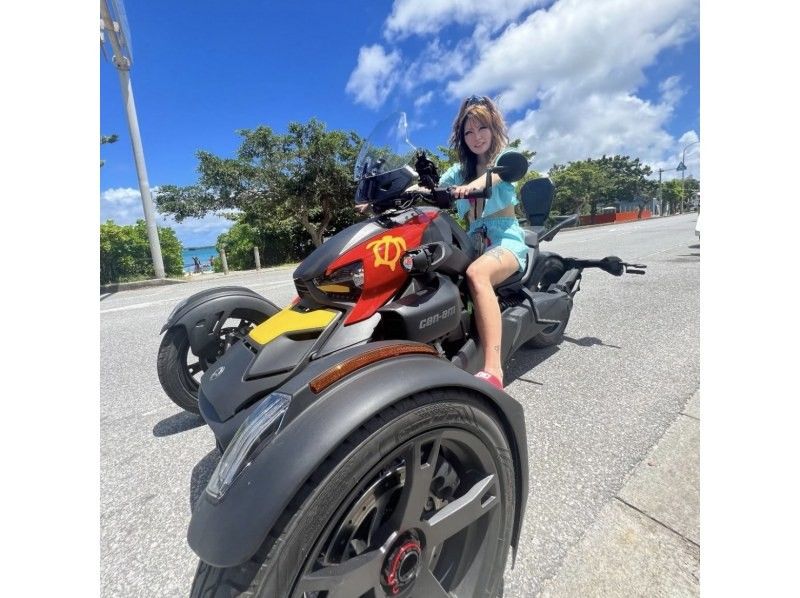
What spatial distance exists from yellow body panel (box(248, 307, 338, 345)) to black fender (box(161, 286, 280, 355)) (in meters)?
0.82

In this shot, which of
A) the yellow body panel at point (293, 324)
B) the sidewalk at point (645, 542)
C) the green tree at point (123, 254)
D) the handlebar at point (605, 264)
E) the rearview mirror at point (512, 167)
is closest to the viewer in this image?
the sidewalk at point (645, 542)

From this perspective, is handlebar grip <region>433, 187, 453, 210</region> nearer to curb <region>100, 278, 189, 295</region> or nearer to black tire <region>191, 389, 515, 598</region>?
black tire <region>191, 389, 515, 598</region>

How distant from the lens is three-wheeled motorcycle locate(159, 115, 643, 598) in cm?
87

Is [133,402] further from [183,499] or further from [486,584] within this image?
[486,584]

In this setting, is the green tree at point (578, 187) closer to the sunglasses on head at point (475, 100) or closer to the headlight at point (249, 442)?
the sunglasses on head at point (475, 100)

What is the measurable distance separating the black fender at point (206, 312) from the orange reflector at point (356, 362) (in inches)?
56.9

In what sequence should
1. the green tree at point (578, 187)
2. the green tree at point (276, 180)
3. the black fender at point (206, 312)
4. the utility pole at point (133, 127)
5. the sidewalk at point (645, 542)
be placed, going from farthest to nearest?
the green tree at point (578, 187) < the green tree at point (276, 180) < the utility pole at point (133, 127) < the black fender at point (206, 312) < the sidewalk at point (645, 542)

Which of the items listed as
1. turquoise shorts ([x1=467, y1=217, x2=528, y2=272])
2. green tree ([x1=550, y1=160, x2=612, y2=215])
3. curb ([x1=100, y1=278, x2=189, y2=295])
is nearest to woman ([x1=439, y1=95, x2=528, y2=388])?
turquoise shorts ([x1=467, y1=217, x2=528, y2=272])

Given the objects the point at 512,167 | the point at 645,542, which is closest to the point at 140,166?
the point at 512,167

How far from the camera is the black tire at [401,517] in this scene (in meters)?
0.86

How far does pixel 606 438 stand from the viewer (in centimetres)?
210

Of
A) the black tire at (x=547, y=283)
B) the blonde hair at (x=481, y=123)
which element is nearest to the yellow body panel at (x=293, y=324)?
the blonde hair at (x=481, y=123)

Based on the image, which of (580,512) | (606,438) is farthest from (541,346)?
(580,512)

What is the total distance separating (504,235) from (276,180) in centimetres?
2018
